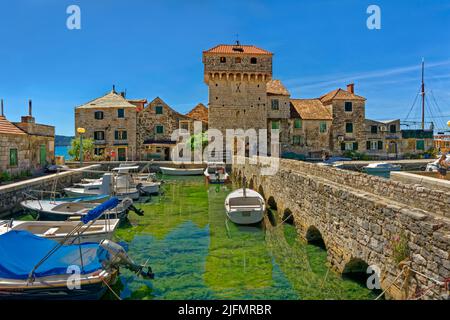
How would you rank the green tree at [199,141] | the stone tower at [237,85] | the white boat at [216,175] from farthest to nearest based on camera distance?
the green tree at [199,141] < the stone tower at [237,85] < the white boat at [216,175]

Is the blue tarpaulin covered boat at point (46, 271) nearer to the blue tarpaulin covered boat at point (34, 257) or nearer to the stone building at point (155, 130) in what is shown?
the blue tarpaulin covered boat at point (34, 257)

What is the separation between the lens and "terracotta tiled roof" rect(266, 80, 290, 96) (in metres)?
44.5

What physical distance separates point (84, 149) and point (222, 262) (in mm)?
35552

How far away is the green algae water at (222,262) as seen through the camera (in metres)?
8.66

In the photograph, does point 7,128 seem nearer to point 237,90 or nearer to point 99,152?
point 99,152

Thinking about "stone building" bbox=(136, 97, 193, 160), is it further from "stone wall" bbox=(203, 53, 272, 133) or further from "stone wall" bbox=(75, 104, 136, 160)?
"stone wall" bbox=(203, 53, 272, 133)

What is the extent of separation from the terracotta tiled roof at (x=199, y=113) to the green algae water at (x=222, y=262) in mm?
32911

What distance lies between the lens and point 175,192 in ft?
87.9

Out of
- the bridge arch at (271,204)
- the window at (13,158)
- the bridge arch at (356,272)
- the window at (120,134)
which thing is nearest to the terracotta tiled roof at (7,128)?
the window at (13,158)

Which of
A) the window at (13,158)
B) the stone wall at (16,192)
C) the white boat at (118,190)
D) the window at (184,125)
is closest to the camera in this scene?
the stone wall at (16,192)

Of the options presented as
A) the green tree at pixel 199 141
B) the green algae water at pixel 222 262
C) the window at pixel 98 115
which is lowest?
the green algae water at pixel 222 262
